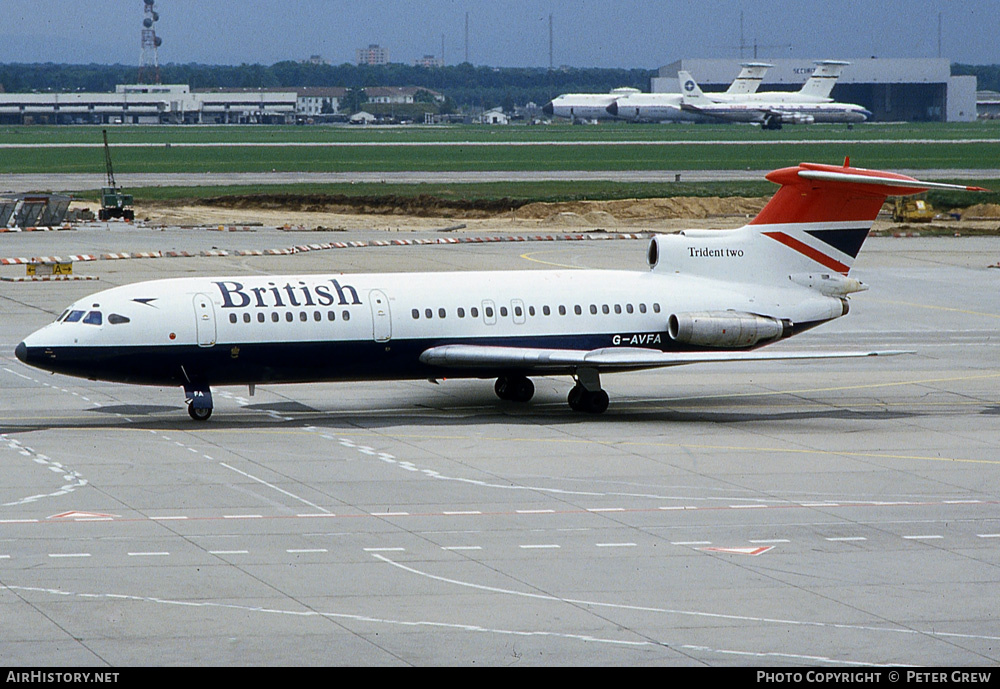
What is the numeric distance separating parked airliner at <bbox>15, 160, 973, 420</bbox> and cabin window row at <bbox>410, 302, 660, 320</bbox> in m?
0.03

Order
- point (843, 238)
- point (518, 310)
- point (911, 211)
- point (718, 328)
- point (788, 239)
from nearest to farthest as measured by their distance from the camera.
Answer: point (518, 310), point (718, 328), point (788, 239), point (843, 238), point (911, 211)

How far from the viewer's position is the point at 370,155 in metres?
158

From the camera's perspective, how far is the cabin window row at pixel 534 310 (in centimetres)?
3381

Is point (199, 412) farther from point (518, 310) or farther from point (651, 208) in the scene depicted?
point (651, 208)

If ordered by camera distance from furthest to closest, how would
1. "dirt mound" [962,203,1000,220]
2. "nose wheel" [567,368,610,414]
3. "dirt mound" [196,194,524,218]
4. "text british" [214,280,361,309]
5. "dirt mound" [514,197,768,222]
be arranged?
1. "dirt mound" [196,194,524,218]
2. "dirt mound" [962,203,1000,220]
3. "dirt mound" [514,197,768,222]
4. "nose wheel" [567,368,610,414]
5. "text british" [214,280,361,309]

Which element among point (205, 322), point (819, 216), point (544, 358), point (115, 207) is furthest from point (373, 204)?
point (205, 322)

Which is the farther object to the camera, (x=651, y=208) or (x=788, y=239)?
(x=651, y=208)

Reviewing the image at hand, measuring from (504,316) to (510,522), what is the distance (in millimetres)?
11247

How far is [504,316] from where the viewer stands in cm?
3447

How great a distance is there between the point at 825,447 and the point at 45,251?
51.3m

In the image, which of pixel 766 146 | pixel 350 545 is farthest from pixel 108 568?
pixel 766 146

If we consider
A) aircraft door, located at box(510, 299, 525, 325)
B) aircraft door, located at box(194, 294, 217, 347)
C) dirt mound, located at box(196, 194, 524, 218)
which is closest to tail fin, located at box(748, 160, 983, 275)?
aircraft door, located at box(510, 299, 525, 325)

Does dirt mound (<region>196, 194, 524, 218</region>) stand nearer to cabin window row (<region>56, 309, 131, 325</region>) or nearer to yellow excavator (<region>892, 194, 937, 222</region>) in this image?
yellow excavator (<region>892, 194, 937, 222</region>)

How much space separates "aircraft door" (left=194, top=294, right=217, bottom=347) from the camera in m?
32.0
